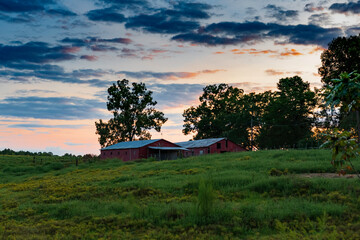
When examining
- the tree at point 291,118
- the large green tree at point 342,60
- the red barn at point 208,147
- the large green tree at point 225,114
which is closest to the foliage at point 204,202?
the large green tree at point 342,60

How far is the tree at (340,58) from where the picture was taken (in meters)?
44.8

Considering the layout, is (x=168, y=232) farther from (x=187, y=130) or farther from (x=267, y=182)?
(x=187, y=130)

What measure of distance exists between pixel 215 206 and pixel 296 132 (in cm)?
5525

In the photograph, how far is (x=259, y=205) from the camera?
12.0 metres

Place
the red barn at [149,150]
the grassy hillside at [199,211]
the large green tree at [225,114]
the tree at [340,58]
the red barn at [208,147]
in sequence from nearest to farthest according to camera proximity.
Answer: the grassy hillside at [199,211]
the tree at [340,58]
the red barn at [149,150]
the red barn at [208,147]
the large green tree at [225,114]

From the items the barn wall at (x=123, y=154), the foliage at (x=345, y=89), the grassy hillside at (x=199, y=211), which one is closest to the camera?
the foliage at (x=345, y=89)

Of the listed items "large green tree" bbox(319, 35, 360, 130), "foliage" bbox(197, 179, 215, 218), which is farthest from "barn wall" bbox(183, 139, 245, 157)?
"foliage" bbox(197, 179, 215, 218)

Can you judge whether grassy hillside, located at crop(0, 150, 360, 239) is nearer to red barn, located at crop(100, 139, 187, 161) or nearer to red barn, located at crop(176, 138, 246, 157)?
red barn, located at crop(100, 139, 187, 161)

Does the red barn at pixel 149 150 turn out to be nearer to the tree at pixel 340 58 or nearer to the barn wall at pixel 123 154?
the barn wall at pixel 123 154

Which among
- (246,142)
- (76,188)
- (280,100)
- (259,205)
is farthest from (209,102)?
(259,205)

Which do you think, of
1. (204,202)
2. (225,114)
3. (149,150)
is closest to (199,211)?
(204,202)

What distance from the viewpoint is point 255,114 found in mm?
75438

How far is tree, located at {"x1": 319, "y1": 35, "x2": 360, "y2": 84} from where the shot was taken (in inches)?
1763

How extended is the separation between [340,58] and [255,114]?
29.3m
